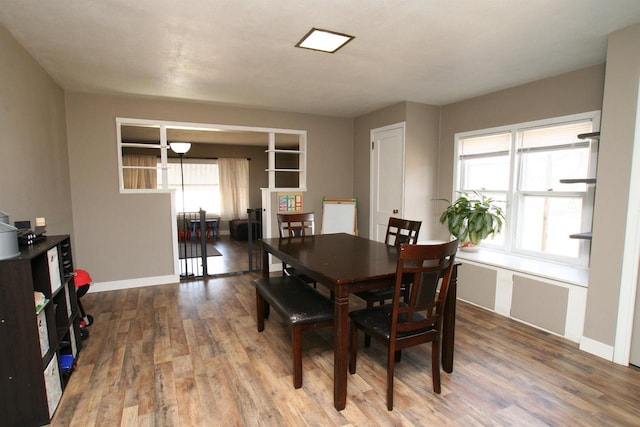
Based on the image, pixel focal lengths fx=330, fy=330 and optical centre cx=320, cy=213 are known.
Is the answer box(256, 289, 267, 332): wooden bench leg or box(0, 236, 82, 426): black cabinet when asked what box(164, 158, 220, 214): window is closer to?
box(256, 289, 267, 332): wooden bench leg

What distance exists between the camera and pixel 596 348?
2.54m

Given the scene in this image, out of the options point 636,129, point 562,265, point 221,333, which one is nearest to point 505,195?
point 562,265

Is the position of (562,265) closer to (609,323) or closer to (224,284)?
(609,323)

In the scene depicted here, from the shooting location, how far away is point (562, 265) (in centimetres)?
325

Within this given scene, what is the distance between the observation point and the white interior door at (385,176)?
14.3 ft

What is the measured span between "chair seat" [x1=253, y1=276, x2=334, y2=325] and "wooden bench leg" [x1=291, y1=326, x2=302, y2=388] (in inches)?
2.7

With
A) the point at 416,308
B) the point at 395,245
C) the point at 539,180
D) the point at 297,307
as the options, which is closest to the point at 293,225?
the point at 395,245

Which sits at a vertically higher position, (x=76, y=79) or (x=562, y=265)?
(x=76, y=79)

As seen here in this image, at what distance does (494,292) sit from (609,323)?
98cm

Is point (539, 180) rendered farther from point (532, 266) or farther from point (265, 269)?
point (265, 269)

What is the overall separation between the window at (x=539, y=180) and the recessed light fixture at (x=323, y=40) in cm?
227

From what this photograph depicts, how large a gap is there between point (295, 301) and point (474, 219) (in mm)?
2417

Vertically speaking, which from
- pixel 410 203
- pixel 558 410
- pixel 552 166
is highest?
pixel 552 166

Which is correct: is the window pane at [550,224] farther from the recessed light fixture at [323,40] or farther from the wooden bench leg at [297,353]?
the wooden bench leg at [297,353]
